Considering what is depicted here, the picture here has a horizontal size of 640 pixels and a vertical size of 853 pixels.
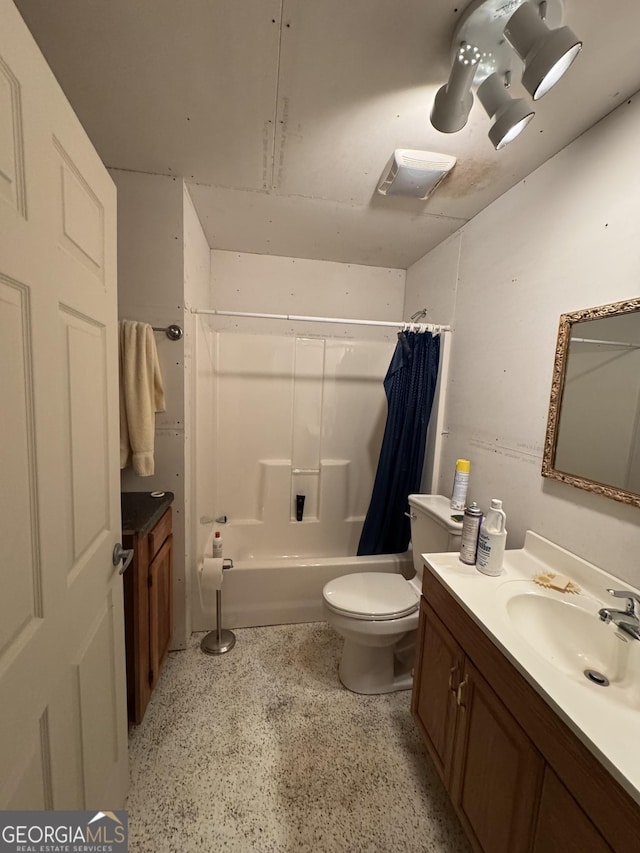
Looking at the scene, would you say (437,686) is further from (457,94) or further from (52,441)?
(457,94)

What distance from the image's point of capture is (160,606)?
1442 mm

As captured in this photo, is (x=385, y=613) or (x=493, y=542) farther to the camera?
(x=385, y=613)

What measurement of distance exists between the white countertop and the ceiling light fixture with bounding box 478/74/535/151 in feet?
4.28

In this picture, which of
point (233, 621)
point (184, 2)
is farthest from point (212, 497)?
point (184, 2)

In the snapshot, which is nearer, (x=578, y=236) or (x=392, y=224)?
(x=578, y=236)

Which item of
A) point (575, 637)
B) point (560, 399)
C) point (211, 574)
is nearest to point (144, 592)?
point (211, 574)

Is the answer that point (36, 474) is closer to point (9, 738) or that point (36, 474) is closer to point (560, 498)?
point (9, 738)

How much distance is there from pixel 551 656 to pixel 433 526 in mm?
664

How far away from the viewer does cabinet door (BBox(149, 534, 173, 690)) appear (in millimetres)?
1338

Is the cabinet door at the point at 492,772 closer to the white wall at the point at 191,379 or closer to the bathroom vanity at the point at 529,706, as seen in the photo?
the bathroom vanity at the point at 529,706

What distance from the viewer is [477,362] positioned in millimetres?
1632

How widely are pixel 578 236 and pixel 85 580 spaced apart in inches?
71.1

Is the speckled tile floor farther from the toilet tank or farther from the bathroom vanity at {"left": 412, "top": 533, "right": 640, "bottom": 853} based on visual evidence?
the toilet tank

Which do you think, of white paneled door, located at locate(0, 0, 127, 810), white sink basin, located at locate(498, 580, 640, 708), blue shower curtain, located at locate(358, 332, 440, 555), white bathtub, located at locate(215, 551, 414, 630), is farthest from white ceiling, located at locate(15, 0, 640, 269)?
white bathtub, located at locate(215, 551, 414, 630)
